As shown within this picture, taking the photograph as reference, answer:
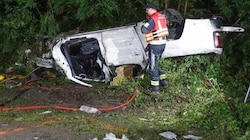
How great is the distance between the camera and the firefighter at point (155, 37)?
26.3ft

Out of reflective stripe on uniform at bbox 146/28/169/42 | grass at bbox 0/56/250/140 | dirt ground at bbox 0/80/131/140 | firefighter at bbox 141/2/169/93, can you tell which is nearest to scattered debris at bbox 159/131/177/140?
grass at bbox 0/56/250/140

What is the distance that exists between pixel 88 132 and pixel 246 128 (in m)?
2.30

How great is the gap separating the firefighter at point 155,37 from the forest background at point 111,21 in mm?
583

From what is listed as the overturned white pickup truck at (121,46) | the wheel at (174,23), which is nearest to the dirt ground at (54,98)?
the overturned white pickup truck at (121,46)

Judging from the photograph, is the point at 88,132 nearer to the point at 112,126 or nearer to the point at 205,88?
the point at 112,126

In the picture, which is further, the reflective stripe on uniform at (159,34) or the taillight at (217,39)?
the taillight at (217,39)

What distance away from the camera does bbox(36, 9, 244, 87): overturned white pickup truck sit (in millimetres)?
8492

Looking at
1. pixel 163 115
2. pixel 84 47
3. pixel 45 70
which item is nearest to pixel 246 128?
pixel 163 115

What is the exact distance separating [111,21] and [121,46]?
4.08ft

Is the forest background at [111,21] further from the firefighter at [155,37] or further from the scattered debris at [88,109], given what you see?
the scattered debris at [88,109]

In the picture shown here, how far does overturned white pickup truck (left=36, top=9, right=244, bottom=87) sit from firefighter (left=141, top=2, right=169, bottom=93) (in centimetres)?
43

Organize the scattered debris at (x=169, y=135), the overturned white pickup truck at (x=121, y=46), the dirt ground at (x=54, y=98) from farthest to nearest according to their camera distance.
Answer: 1. the overturned white pickup truck at (x=121, y=46)
2. the dirt ground at (x=54, y=98)
3. the scattered debris at (x=169, y=135)

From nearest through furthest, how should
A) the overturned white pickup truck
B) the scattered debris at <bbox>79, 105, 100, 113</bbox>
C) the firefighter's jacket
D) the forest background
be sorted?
the scattered debris at <bbox>79, 105, 100, 113</bbox>, the firefighter's jacket, the overturned white pickup truck, the forest background

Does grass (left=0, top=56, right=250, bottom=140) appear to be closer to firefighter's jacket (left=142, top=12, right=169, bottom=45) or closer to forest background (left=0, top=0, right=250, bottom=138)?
forest background (left=0, top=0, right=250, bottom=138)
